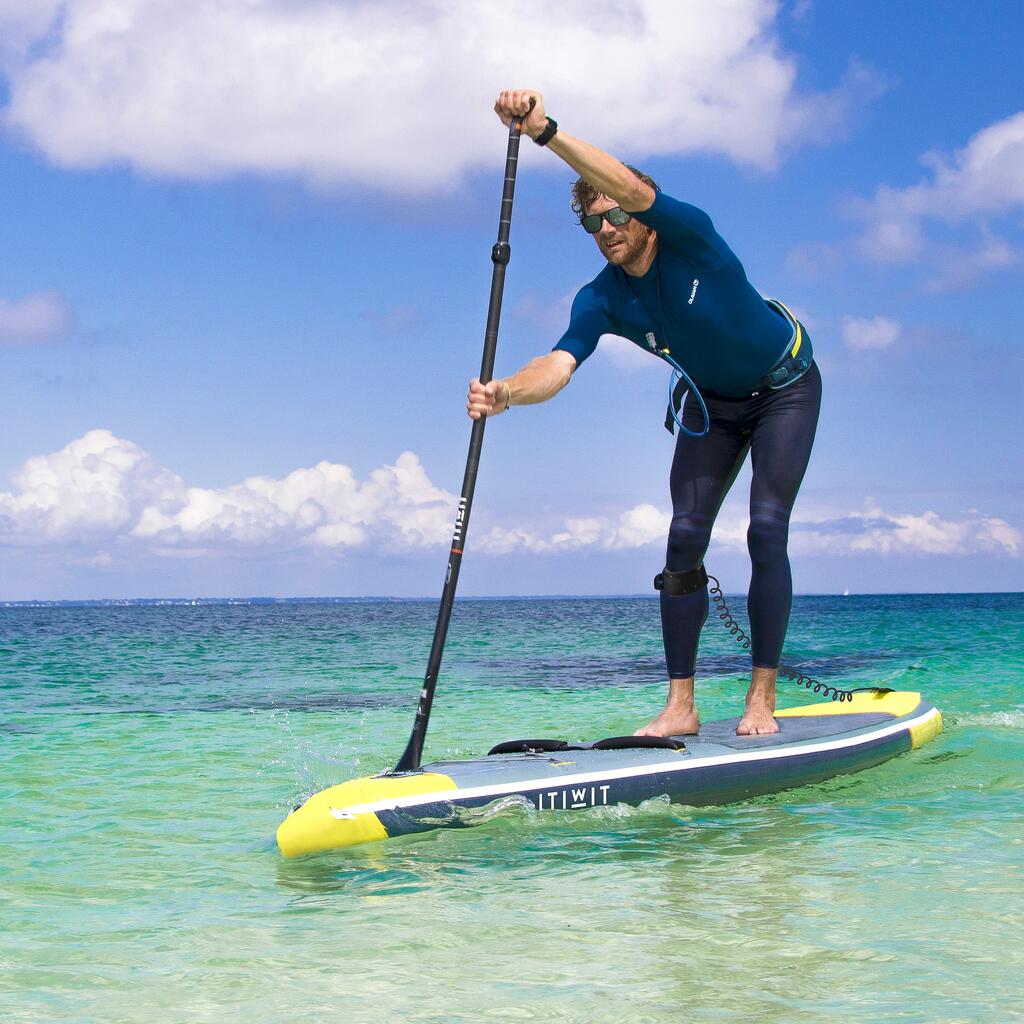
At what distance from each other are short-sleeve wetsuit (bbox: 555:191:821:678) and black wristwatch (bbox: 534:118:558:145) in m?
0.60

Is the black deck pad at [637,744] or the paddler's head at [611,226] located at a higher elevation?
the paddler's head at [611,226]

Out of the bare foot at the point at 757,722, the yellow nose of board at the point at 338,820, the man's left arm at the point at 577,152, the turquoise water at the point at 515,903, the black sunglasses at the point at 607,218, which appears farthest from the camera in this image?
the bare foot at the point at 757,722

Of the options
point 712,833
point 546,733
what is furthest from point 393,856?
point 546,733

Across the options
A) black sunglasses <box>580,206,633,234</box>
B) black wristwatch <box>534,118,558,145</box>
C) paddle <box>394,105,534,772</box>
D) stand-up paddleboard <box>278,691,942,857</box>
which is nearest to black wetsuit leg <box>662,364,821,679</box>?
stand-up paddleboard <box>278,691,942,857</box>

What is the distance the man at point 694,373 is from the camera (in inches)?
198

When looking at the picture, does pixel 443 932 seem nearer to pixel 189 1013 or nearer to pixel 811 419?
pixel 189 1013

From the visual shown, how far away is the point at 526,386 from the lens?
5.04 m

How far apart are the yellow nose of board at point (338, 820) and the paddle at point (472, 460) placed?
1.19ft

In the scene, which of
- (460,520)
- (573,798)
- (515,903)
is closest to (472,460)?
(460,520)

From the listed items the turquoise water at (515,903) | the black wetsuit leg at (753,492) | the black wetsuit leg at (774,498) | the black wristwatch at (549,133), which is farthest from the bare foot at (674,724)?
the black wristwatch at (549,133)

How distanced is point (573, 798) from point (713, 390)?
7.53 feet

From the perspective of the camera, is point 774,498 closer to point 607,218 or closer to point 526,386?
point 526,386

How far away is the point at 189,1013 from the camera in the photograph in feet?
9.22

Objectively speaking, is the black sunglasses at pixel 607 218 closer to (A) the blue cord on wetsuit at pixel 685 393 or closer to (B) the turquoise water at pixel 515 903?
(A) the blue cord on wetsuit at pixel 685 393
